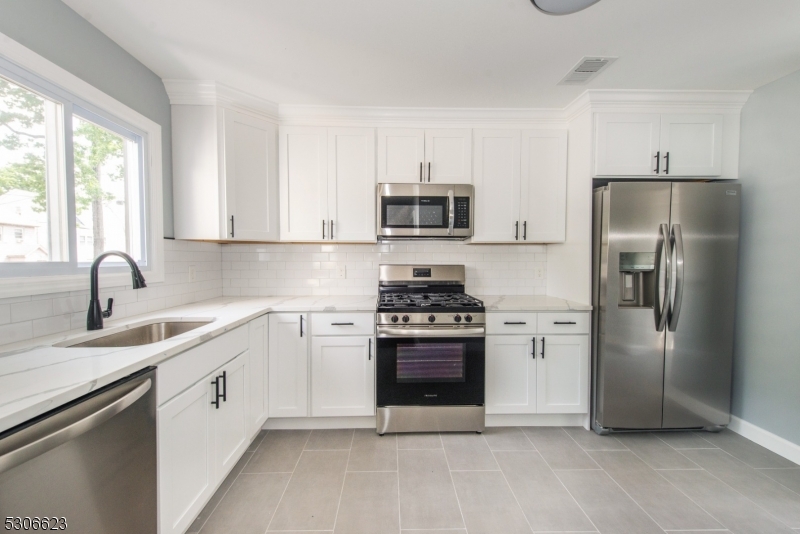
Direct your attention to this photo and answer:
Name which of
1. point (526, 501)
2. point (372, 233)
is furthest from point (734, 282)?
point (372, 233)

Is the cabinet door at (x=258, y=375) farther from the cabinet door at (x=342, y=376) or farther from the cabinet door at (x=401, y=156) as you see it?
the cabinet door at (x=401, y=156)

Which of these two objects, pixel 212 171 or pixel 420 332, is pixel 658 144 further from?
pixel 212 171

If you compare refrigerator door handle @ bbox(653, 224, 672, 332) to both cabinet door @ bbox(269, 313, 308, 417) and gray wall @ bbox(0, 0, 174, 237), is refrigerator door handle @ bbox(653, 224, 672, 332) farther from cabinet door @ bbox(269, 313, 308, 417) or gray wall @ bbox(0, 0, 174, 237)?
gray wall @ bbox(0, 0, 174, 237)

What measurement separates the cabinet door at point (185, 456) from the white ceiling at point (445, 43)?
186 cm

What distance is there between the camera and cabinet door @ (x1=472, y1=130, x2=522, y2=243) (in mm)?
2744

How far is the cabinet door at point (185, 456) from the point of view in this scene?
4.25 feet

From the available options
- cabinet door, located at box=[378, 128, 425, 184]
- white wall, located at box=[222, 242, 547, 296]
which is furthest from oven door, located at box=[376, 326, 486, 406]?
cabinet door, located at box=[378, 128, 425, 184]

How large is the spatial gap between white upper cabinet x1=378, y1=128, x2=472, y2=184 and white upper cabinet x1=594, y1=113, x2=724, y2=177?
1032mm

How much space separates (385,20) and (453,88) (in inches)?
32.6

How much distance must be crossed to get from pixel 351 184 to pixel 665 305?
2448mm

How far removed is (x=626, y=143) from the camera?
2479 mm

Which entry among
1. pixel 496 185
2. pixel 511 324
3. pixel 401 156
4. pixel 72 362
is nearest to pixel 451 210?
pixel 496 185

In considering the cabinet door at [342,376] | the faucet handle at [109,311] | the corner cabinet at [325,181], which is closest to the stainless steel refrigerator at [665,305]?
the cabinet door at [342,376]

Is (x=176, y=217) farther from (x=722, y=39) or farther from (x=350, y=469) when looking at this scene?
(x=722, y=39)
